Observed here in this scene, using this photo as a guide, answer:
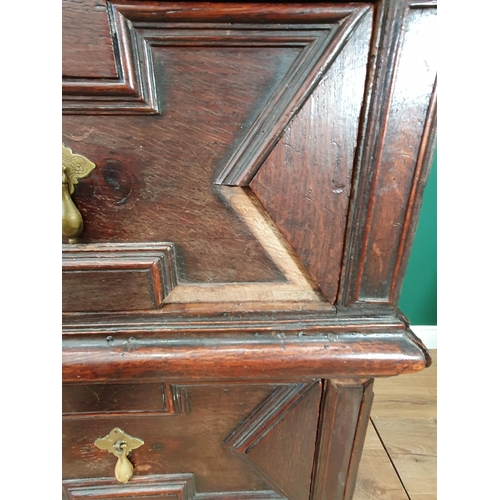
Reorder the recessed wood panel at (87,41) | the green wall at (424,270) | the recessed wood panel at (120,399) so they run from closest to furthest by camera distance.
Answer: the recessed wood panel at (87,41), the recessed wood panel at (120,399), the green wall at (424,270)

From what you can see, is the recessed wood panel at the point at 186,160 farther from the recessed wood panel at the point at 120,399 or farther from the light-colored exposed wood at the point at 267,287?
the recessed wood panel at the point at 120,399

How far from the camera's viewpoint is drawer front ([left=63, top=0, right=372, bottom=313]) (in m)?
0.31

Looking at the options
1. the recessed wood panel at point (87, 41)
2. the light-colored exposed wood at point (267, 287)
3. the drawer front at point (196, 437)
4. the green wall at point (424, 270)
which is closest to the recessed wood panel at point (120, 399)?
the drawer front at point (196, 437)

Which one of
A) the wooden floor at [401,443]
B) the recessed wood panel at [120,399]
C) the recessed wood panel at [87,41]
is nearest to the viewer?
the recessed wood panel at [87,41]

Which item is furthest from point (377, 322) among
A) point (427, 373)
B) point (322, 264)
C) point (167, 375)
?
point (427, 373)

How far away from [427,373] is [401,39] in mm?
797

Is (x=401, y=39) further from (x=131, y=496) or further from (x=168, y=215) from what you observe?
(x=131, y=496)

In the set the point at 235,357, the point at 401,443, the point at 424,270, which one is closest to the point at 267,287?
the point at 235,357

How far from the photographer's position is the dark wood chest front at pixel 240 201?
1.01ft

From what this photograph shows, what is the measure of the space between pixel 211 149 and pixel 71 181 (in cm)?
13

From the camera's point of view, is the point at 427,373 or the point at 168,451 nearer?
the point at 168,451

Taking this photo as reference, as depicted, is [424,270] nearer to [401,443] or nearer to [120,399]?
[401,443]

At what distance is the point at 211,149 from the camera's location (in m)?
0.33

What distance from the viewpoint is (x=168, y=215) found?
35 centimetres
